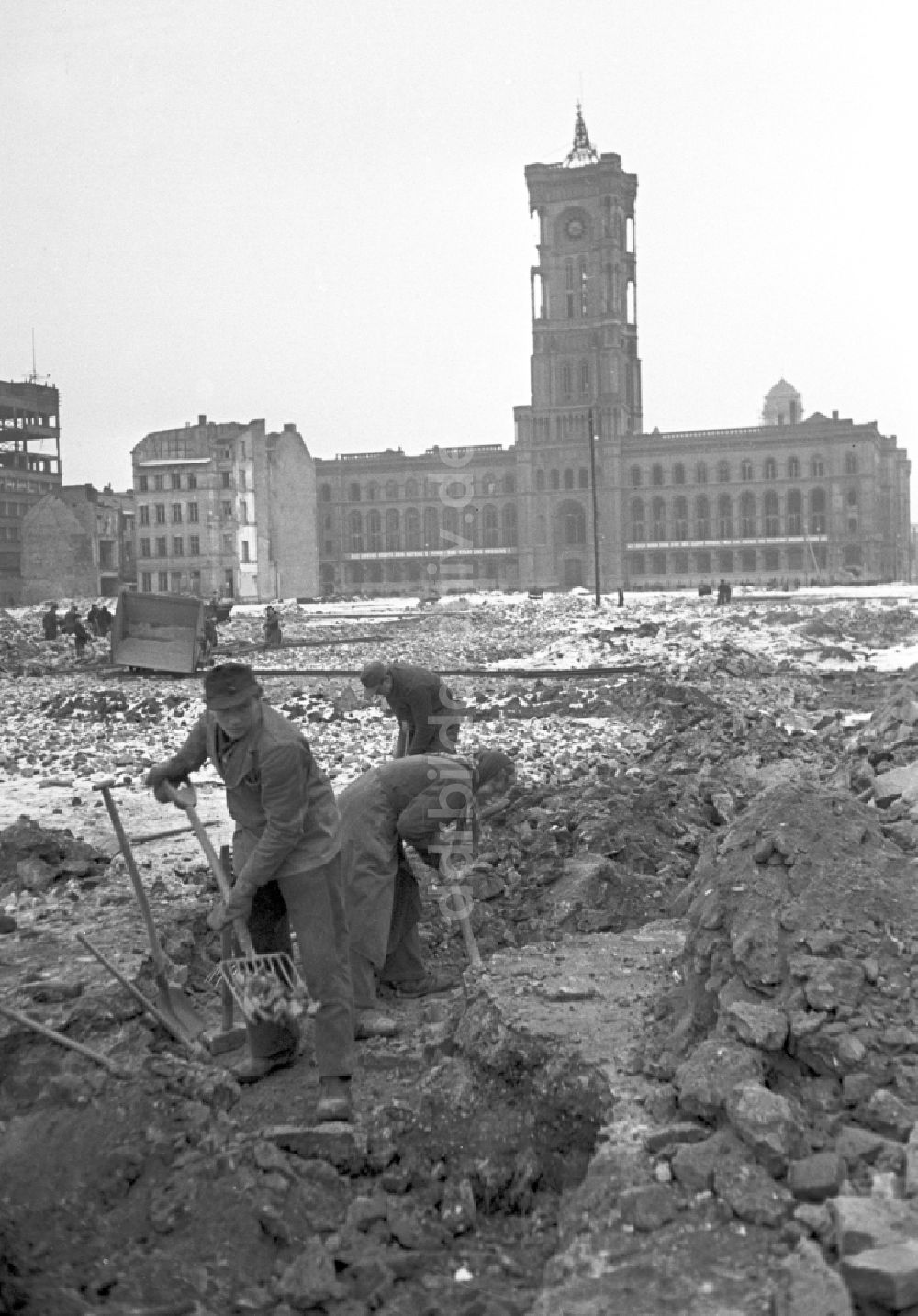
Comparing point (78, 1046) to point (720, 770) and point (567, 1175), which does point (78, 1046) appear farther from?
point (720, 770)

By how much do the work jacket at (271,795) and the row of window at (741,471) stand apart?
84.5 m

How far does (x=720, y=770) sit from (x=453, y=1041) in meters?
6.31

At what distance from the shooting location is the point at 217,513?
71.6 m

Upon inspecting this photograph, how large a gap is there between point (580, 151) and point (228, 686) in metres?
103

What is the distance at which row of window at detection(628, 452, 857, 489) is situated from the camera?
279 feet

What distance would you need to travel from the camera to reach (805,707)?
16609 millimetres

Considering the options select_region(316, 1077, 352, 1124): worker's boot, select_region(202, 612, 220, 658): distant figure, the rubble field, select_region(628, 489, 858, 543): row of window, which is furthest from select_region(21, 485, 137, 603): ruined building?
select_region(316, 1077, 352, 1124): worker's boot

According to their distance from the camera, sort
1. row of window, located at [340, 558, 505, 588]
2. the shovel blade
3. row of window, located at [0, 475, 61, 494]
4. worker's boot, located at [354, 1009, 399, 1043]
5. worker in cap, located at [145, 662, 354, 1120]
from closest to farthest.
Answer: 1. worker in cap, located at [145, 662, 354, 1120]
2. the shovel blade
3. worker's boot, located at [354, 1009, 399, 1043]
4. row of window, located at [0, 475, 61, 494]
5. row of window, located at [340, 558, 505, 588]

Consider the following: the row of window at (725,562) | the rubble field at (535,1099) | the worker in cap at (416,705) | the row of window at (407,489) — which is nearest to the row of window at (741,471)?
the row of window at (725,562)

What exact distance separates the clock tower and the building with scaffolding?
110 ft

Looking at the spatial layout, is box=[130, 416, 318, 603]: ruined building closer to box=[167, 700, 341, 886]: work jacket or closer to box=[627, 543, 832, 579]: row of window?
box=[627, 543, 832, 579]: row of window

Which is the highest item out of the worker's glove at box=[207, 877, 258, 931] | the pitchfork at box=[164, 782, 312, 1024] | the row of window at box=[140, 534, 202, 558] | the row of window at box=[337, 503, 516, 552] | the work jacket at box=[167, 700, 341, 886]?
the row of window at box=[337, 503, 516, 552]

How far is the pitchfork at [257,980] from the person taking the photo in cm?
487

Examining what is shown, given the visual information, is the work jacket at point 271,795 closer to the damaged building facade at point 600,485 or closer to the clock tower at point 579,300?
the damaged building facade at point 600,485
